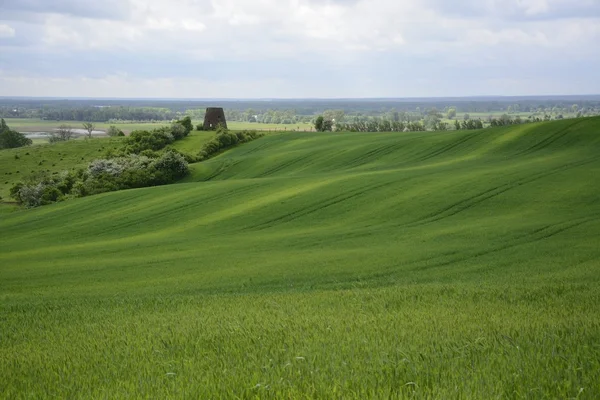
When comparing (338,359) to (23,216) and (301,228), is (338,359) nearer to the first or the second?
(301,228)

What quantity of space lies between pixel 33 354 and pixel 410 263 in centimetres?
1794

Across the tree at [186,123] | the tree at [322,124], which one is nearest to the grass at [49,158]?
the tree at [186,123]

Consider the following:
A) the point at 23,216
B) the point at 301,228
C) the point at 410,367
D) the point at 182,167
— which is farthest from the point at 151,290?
the point at 182,167

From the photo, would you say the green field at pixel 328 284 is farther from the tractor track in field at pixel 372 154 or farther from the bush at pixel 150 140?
the bush at pixel 150 140

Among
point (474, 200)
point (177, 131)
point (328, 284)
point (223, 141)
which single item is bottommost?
point (474, 200)

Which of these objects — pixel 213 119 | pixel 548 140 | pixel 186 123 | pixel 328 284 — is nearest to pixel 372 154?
pixel 548 140

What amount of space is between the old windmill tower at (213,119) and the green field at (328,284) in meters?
73.1

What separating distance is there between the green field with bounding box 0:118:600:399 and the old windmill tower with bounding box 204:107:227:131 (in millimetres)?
73089

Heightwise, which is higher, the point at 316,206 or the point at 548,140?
the point at 548,140

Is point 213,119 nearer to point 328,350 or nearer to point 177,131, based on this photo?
point 177,131

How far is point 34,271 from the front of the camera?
29.1m

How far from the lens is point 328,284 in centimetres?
2080

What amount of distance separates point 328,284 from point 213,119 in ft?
391

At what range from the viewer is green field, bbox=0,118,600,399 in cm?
675
